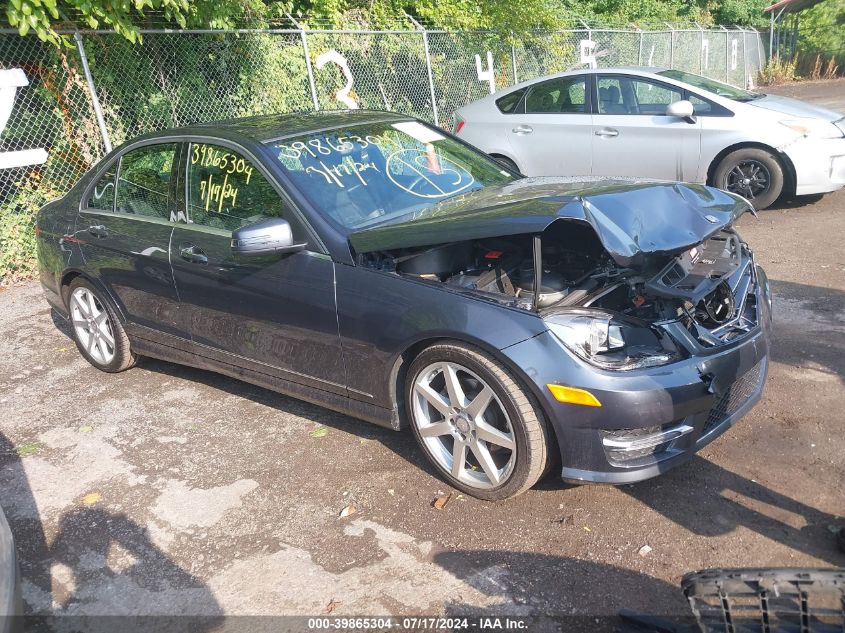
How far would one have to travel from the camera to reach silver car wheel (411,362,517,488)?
330 centimetres

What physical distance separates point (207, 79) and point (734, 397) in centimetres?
842

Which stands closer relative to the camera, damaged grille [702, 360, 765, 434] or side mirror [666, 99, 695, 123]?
damaged grille [702, 360, 765, 434]

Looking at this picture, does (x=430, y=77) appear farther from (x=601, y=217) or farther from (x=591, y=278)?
(x=601, y=217)

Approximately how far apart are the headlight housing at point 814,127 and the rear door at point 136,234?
6.44 metres

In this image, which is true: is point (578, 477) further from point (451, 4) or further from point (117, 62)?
point (451, 4)

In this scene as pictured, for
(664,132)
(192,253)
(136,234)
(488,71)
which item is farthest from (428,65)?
(192,253)

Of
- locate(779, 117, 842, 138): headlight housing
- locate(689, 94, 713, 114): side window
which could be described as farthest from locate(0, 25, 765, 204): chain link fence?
locate(779, 117, 842, 138): headlight housing

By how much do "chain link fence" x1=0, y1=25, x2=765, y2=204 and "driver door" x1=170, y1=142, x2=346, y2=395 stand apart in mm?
4510

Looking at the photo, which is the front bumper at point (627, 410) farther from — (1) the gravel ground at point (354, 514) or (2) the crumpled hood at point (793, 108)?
(2) the crumpled hood at point (793, 108)

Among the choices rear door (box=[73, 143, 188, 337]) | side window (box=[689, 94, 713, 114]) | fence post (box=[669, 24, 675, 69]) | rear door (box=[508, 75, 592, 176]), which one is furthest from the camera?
fence post (box=[669, 24, 675, 69])

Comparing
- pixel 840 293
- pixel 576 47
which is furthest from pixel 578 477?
pixel 576 47

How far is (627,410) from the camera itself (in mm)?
3008

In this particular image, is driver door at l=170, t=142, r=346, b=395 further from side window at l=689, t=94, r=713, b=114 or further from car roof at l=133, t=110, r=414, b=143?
side window at l=689, t=94, r=713, b=114

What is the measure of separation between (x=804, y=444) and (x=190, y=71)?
8.42 meters
